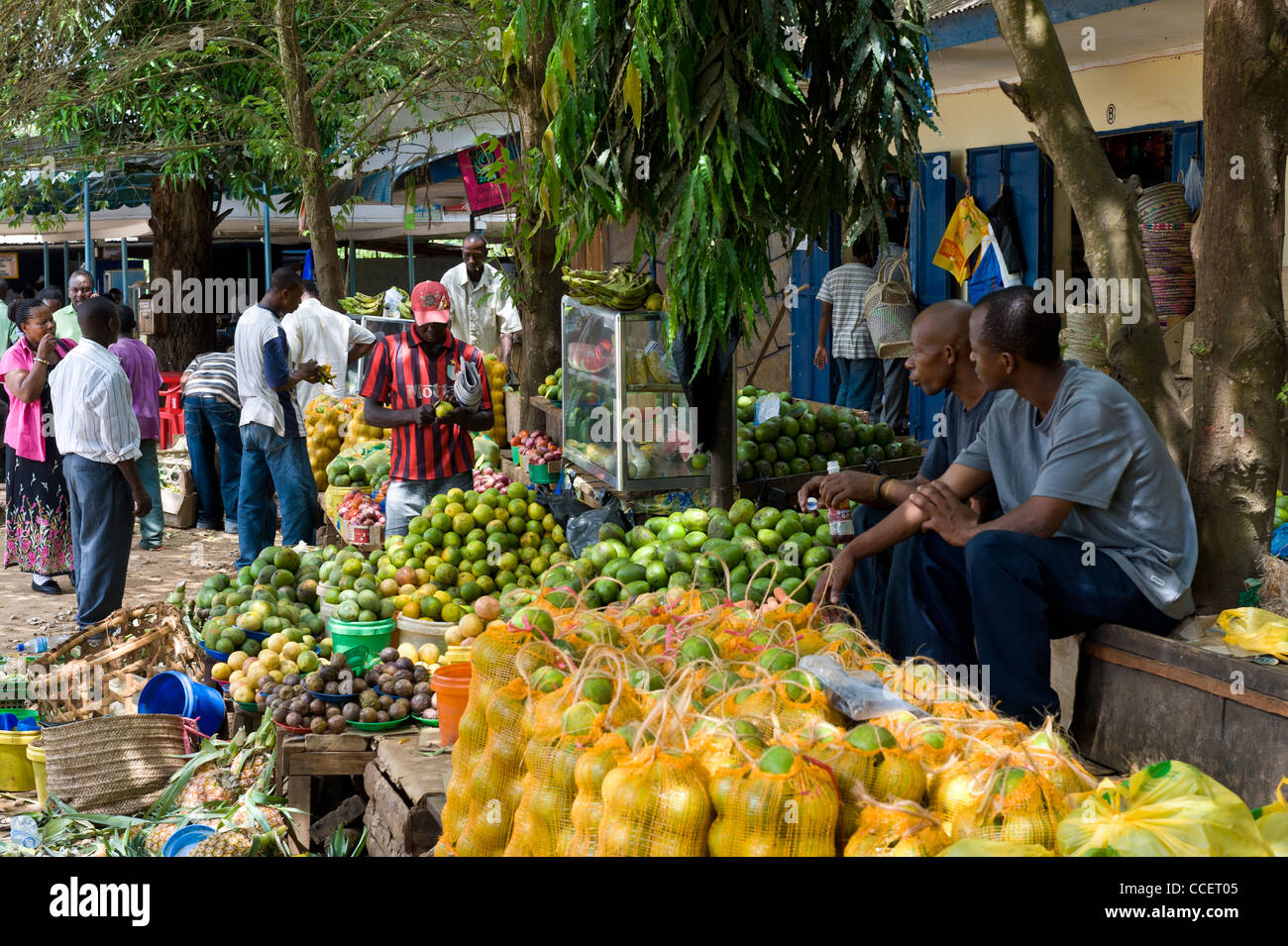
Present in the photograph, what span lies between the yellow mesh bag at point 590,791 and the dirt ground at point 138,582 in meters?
5.61

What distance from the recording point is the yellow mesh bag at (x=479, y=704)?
3.19m

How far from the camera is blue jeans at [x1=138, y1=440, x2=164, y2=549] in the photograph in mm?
10086

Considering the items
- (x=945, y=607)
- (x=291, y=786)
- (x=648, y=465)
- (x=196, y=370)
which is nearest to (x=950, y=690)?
(x=945, y=607)

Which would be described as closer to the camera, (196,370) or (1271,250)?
(1271,250)

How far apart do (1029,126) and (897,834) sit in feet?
26.3

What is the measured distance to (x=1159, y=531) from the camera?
3770mm

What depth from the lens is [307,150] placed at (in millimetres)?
10164

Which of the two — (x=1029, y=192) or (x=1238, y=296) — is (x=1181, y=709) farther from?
(x=1029, y=192)

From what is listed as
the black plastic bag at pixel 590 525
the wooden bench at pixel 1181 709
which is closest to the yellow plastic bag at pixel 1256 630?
the wooden bench at pixel 1181 709

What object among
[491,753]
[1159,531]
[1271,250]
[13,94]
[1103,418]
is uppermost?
[13,94]

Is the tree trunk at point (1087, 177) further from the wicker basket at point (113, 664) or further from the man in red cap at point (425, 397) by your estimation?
the wicker basket at point (113, 664)

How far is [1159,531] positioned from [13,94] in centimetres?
1031

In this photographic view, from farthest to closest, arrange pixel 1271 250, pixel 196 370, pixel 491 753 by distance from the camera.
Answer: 1. pixel 196 370
2. pixel 1271 250
3. pixel 491 753
